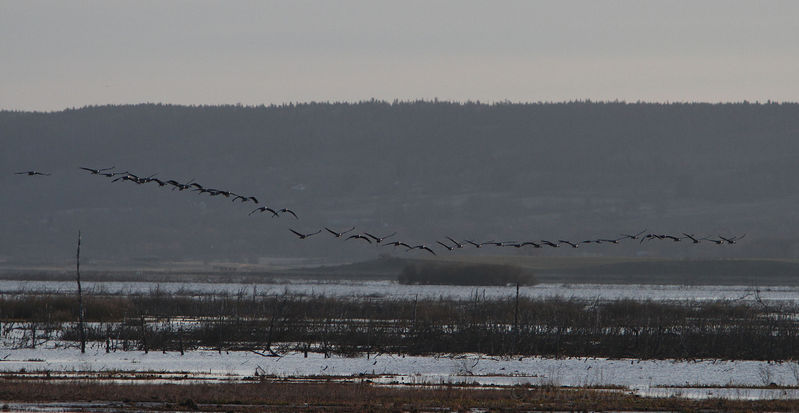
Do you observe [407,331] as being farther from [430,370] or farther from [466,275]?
[466,275]

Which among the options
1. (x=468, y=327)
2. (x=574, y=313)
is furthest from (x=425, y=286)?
(x=468, y=327)

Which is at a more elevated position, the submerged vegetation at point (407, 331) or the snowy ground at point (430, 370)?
the submerged vegetation at point (407, 331)

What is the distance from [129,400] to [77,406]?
157cm

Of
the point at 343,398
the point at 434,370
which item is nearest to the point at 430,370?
the point at 434,370

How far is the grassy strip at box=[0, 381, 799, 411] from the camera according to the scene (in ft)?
111

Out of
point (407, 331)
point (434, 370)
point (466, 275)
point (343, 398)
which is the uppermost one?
point (466, 275)

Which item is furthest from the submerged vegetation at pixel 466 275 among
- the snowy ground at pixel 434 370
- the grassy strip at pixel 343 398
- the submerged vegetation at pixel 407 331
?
the grassy strip at pixel 343 398

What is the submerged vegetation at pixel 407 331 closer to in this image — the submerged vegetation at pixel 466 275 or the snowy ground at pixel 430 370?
the snowy ground at pixel 430 370

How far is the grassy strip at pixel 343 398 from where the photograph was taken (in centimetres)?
3381

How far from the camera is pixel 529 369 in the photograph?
149 feet

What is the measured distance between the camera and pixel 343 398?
35.2 m

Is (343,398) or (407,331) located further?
(407,331)

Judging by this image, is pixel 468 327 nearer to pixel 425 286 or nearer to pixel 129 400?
pixel 129 400

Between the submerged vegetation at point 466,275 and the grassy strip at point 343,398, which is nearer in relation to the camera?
the grassy strip at point 343,398
